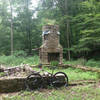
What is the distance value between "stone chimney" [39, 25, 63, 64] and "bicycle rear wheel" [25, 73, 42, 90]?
546cm

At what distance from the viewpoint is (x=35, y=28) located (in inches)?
730

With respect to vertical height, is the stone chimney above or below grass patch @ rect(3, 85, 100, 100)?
above

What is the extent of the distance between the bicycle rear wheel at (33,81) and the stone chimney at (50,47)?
17.9ft

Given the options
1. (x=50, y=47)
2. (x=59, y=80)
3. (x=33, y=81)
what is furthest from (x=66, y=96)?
(x=50, y=47)

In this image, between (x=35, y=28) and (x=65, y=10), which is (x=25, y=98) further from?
(x=35, y=28)

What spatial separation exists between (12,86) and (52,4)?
14837 millimetres

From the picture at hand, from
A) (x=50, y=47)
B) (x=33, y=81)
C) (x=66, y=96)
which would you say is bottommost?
(x=66, y=96)

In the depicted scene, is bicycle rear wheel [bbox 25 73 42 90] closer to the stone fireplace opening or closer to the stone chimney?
the stone chimney

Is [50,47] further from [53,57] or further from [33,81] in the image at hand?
[33,81]

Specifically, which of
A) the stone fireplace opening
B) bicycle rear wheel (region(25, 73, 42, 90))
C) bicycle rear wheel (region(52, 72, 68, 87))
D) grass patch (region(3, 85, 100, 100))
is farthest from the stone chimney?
grass patch (region(3, 85, 100, 100))

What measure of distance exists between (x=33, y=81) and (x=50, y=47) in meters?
5.91

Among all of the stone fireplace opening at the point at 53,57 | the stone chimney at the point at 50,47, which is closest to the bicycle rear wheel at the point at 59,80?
the stone chimney at the point at 50,47

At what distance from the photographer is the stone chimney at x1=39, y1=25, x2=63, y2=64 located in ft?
32.6

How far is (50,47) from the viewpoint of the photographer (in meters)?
10.1
